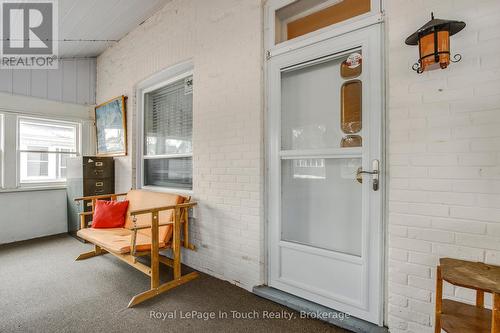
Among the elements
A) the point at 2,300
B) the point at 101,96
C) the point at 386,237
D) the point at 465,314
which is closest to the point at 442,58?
the point at 386,237

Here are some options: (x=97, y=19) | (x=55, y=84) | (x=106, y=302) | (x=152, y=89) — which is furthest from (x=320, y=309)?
(x=55, y=84)

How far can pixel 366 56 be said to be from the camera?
1910mm

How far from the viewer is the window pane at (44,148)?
13.6 ft

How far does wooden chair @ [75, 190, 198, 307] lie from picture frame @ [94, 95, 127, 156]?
1.33 metres

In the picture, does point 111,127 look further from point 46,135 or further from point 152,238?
point 152,238

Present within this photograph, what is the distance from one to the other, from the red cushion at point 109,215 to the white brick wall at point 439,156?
3047mm

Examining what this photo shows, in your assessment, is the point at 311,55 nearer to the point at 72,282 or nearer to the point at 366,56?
the point at 366,56

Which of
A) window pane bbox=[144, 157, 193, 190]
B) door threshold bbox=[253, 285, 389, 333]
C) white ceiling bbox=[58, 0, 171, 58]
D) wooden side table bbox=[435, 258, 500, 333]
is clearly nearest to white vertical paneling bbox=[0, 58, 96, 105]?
white ceiling bbox=[58, 0, 171, 58]

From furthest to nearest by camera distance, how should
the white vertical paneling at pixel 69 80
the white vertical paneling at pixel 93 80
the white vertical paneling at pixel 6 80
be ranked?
1. the white vertical paneling at pixel 93 80
2. the white vertical paneling at pixel 69 80
3. the white vertical paneling at pixel 6 80

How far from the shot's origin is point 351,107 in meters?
2.03

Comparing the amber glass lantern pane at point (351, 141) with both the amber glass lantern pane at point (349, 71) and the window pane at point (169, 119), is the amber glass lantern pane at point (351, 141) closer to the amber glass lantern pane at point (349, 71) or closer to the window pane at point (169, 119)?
the amber glass lantern pane at point (349, 71)

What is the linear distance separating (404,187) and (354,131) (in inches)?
22.0

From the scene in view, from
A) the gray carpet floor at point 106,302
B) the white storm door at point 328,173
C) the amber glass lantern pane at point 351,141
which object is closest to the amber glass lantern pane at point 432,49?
the white storm door at point 328,173

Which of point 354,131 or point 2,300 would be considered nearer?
point 354,131
